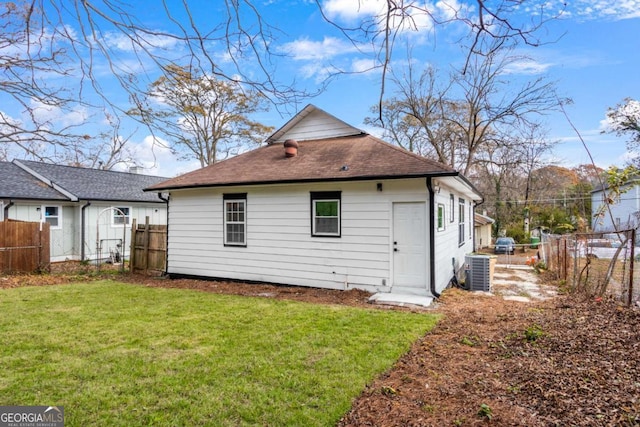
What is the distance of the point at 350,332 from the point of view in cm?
540

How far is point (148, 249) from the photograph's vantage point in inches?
475

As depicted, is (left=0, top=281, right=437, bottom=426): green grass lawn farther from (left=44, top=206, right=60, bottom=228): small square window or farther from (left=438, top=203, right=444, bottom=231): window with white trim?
(left=44, top=206, right=60, bottom=228): small square window

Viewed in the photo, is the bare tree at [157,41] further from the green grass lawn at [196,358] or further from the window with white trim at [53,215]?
the window with white trim at [53,215]

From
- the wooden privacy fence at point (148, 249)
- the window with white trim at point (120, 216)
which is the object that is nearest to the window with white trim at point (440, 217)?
the wooden privacy fence at point (148, 249)

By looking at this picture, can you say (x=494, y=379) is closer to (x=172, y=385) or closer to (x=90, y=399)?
(x=172, y=385)

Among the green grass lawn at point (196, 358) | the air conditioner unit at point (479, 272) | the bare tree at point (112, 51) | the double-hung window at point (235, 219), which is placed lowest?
the green grass lawn at point (196, 358)

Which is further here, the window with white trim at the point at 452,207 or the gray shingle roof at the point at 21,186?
the gray shingle roof at the point at 21,186

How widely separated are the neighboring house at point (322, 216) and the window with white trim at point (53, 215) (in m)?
7.75

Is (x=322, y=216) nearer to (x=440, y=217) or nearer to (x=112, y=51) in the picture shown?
(x=440, y=217)

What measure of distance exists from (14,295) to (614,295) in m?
12.5

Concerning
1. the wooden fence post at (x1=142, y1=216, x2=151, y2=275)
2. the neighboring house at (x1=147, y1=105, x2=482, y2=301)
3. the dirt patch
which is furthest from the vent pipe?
the dirt patch

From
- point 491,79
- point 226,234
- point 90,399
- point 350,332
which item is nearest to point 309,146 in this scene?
point 226,234

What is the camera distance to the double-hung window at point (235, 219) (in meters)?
10.0

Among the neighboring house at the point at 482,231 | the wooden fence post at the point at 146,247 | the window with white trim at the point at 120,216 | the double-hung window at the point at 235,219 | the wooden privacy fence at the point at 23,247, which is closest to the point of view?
the double-hung window at the point at 235,219
